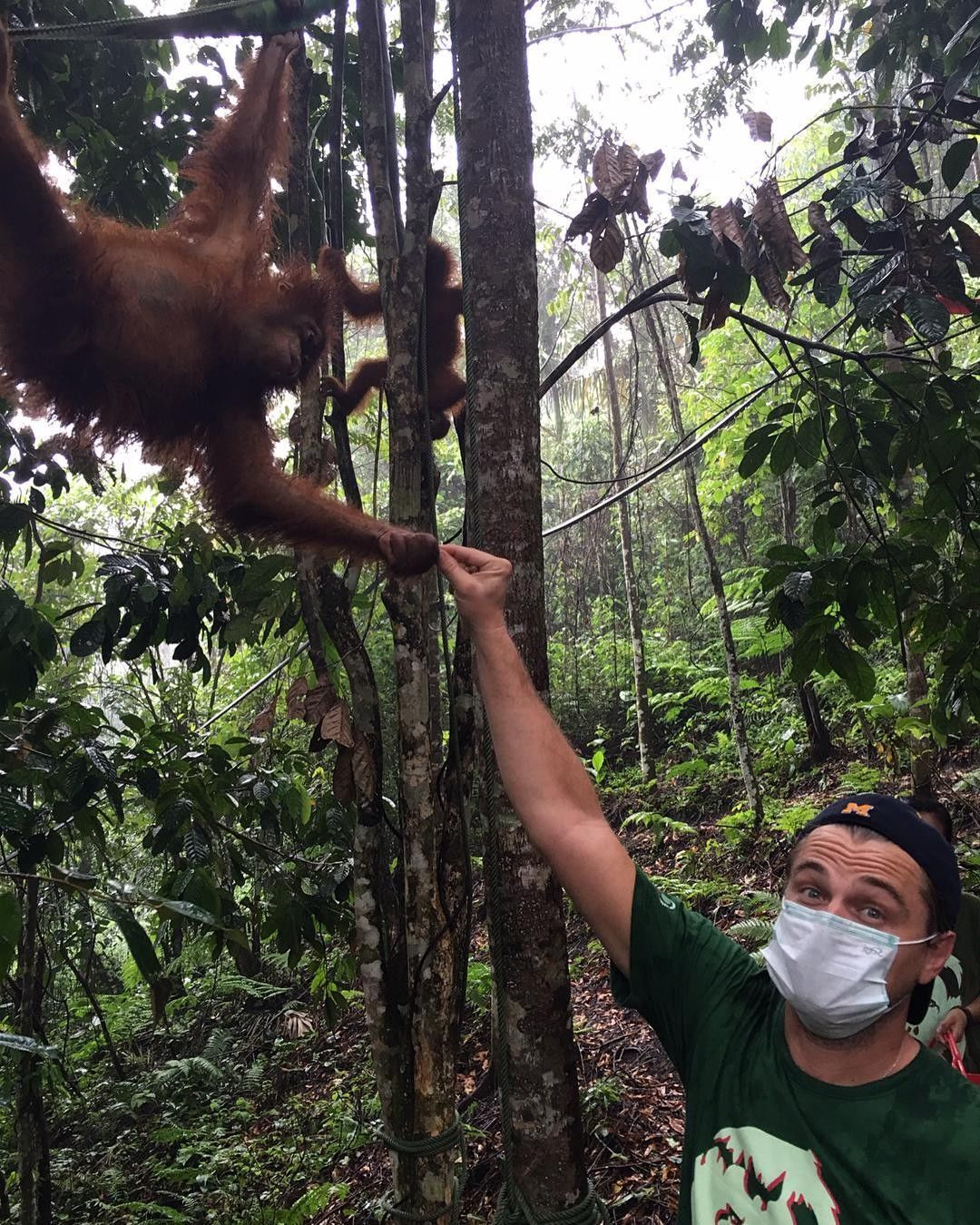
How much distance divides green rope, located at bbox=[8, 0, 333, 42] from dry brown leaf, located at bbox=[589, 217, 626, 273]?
0.69 metres

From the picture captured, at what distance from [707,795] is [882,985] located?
20.2 ft

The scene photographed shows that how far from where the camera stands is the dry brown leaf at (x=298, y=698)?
2061 millimetres

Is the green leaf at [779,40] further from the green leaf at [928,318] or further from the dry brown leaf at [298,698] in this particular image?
the dry brown leaf at [298,698]

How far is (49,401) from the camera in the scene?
2.24m

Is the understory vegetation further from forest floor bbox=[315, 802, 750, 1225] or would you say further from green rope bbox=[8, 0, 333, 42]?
green rope bbox=[8, 0, 333, 42]

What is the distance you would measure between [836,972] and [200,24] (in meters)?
1.92

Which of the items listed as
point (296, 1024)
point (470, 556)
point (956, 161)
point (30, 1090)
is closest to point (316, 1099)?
point (296, 1024)

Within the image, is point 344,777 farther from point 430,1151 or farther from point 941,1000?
point 941,1000

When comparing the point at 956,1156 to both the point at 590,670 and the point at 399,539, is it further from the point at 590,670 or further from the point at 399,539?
the point at 590,670

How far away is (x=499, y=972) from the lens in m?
1.49

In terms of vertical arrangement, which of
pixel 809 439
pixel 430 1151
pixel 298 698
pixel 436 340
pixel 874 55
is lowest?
pixel 430 1151

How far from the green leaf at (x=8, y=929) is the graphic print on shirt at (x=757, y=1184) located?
103cm

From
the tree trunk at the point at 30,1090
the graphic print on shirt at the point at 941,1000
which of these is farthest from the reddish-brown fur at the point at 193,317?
the graphic print on shirt at the point at 941,1000

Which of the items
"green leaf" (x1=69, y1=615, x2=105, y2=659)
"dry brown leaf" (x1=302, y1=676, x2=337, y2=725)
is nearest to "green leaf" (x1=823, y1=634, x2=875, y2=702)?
"dry brown leaf" (x1=302, y1=676, x2=337, y2=725)
